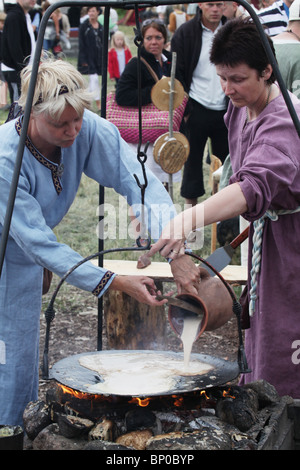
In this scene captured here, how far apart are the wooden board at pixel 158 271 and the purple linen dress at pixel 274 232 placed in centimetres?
119

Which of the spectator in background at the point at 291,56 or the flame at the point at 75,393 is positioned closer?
the flame at the point at 75,393

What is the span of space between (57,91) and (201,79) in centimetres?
363

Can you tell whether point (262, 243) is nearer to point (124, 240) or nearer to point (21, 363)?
point (21, 363)

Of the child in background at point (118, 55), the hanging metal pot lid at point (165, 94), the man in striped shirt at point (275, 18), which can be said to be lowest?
the hanging metal pot lid at point (165, 94)

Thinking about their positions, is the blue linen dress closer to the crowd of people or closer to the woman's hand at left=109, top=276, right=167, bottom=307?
the crowd of people

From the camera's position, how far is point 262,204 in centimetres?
220

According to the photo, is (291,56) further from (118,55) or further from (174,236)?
(118,55)

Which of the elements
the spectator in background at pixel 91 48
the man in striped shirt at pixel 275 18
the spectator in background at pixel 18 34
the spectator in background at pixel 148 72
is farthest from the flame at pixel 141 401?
the spectator in background at pixel 91 48

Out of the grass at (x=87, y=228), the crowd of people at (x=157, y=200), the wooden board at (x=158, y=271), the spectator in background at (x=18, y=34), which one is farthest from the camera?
the spectator in background at (x=18, y=34)

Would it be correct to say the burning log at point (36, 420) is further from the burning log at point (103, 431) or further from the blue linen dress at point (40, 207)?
the blue linen dress at point (40, 207)

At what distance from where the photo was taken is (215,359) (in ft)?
8.84

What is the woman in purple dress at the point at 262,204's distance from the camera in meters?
2.18

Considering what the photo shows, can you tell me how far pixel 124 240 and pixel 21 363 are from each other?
3.75 metres
